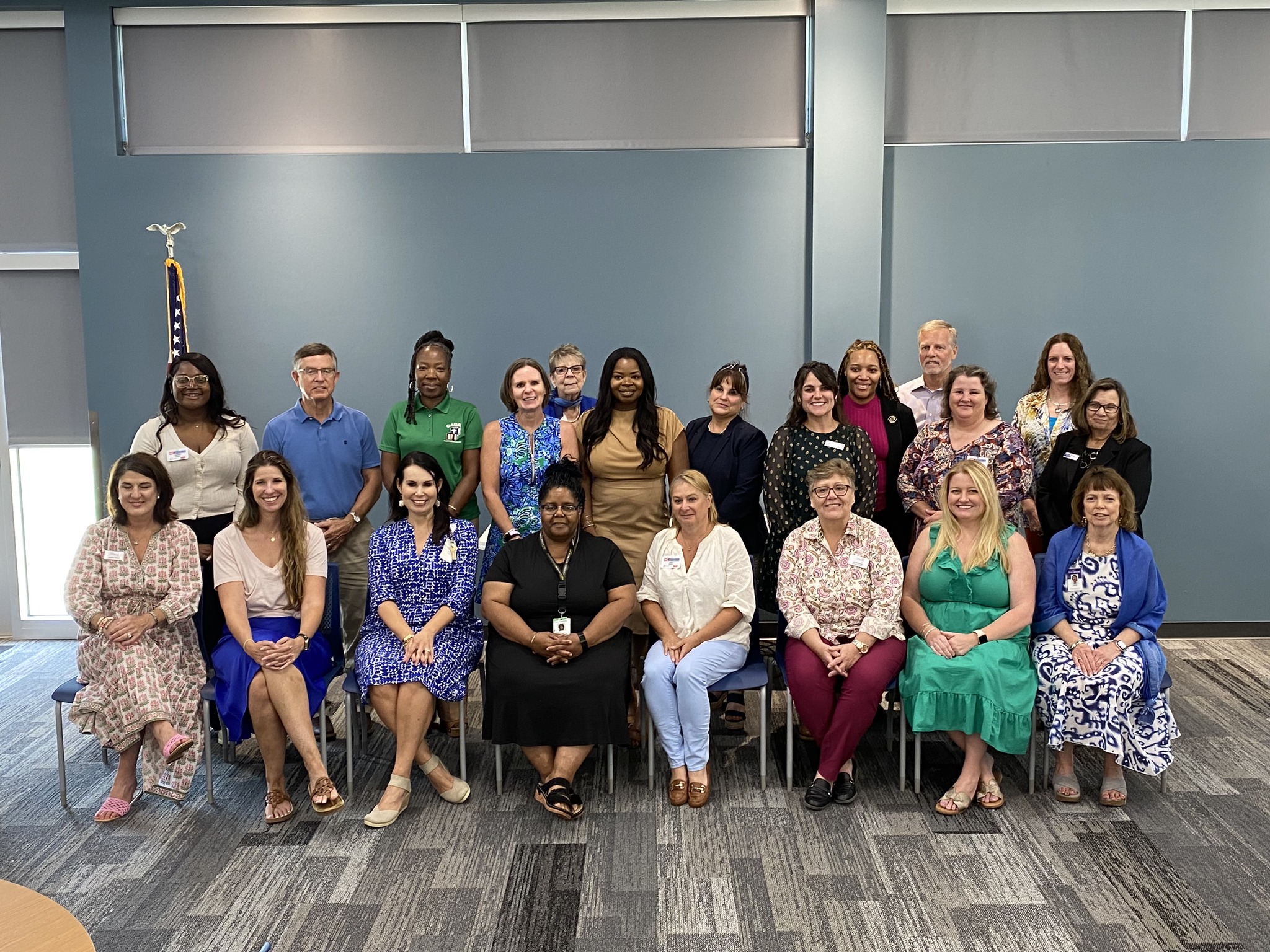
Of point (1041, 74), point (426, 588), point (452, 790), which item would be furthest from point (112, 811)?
point (1041, 74)

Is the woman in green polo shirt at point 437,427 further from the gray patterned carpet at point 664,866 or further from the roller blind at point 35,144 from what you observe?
the roller blind at point 35,144

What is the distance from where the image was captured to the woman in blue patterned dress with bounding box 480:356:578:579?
391 centimetres

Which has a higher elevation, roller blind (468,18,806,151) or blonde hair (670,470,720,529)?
roller blind (468,18,806,151)

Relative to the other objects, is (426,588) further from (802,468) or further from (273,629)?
(802,468)

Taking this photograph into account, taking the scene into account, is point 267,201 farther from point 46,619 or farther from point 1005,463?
point 1005,463

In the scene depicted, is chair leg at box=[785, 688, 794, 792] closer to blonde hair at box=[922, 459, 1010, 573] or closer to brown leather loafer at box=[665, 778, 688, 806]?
brown leather loafer at box=[665, 778, 688, 806]

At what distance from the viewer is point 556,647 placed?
347 centimetres

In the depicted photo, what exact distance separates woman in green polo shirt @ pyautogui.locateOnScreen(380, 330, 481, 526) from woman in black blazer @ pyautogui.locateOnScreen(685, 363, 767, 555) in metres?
0.93

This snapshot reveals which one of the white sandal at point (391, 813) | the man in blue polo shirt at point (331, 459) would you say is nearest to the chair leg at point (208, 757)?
the white sandal at point (391, 813)

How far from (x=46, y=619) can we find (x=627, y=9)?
4.66m

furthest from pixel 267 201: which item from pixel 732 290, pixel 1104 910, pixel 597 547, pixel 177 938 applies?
pixel 1104 910

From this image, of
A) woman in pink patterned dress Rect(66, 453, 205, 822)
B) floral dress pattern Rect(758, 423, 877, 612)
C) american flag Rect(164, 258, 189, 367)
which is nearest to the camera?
woman in pink patterned dress Rect(66, 453, 205, 822)

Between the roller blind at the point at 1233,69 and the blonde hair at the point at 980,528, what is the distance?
3046mm

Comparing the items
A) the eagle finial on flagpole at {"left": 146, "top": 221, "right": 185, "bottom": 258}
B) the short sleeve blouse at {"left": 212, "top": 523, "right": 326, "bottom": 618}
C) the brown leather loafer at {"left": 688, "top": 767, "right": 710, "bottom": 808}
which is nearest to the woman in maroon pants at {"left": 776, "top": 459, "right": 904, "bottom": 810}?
the brown leather loafer at {"left": 688, "top": 767, "right": 710, "bottom": 808}
